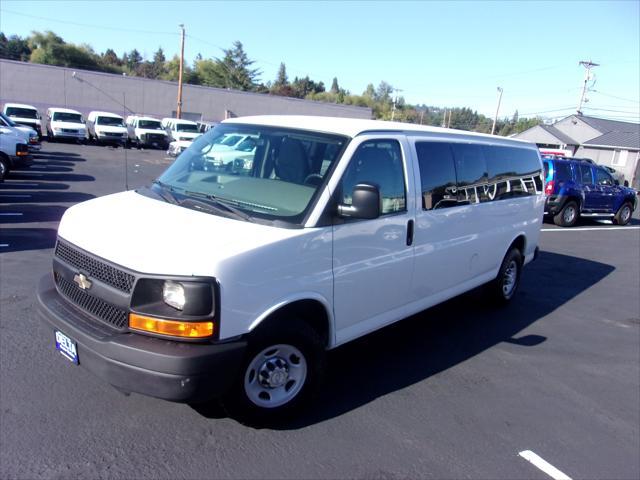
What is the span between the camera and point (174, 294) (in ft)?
9.45

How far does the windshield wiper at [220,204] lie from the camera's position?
3.41m

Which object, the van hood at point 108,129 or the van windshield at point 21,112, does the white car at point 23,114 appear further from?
the van hood at point 108,129

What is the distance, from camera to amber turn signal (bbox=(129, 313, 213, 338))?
9.45ft

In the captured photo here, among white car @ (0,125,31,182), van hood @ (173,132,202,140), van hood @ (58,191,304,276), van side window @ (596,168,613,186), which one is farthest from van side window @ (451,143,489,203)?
van hood @ (173,132,202,140)

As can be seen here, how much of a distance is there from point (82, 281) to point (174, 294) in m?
0.81

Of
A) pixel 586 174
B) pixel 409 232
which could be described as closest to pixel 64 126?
pixel 586 174

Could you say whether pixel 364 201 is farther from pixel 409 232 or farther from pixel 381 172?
pixel 409 232

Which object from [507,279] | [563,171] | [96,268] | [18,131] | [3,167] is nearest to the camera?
[96,268]

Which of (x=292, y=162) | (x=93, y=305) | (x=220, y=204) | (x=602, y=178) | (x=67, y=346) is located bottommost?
(x=67, y=346)

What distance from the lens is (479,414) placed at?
158 inches

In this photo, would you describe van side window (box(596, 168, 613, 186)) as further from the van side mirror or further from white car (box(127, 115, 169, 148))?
white car (box(127, 115, 169, 148))

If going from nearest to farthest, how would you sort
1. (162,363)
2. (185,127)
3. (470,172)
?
1. (162,363)
2. (470,172)
3. (185,127)

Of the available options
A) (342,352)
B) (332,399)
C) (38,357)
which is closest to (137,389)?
(332,399)

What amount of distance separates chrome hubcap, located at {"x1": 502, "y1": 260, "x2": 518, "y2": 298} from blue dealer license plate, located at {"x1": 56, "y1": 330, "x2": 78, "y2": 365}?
17.0 ft
